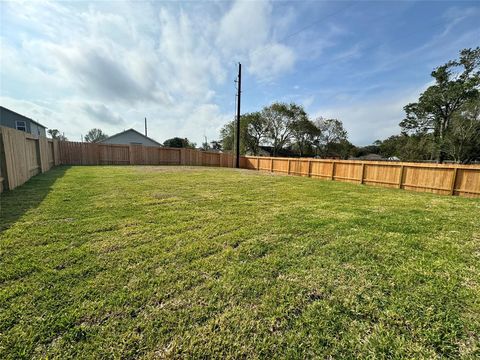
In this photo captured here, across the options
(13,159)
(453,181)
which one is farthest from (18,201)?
(453,181)

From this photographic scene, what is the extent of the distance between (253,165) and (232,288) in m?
17.4

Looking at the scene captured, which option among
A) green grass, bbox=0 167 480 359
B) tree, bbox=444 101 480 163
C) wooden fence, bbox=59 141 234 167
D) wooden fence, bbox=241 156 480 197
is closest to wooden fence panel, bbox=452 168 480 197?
wooden fence, bbox=241 156 480 197

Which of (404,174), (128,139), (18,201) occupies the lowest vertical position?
(18,201)

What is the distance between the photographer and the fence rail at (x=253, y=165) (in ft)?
19.4

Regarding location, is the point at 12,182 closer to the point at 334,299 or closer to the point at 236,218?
the point at 236,218

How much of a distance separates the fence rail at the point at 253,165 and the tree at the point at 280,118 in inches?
646

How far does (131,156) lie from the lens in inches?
723

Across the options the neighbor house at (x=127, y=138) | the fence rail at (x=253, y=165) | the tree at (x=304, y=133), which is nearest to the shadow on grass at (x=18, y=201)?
the fence rail at (x=253, y=165)

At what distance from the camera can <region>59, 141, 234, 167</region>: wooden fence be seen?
15.7 metres

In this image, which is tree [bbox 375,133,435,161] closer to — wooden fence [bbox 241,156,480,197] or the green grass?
wooden fence [bbox 241,156,480,197]

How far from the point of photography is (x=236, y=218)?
12.9 feet

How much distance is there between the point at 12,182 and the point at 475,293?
897 centimetres

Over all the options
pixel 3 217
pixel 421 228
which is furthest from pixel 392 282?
pixel 3 217

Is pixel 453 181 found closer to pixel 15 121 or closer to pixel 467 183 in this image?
pixel 467 183
